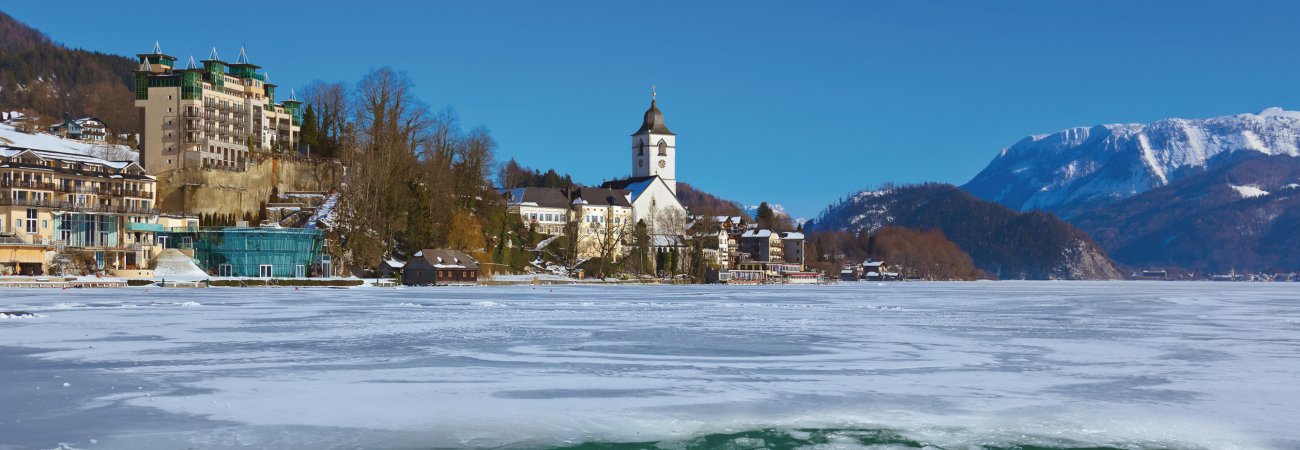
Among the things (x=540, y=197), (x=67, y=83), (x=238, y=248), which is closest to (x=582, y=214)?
(x=540, y=197)

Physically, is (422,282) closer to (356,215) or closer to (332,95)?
(356,215)

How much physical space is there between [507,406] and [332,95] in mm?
90162

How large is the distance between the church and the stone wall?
137 ft

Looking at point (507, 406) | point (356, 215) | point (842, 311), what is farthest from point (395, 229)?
point (507, 406)

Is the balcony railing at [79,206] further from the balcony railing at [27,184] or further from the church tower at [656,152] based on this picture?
the church tower at [656,152]

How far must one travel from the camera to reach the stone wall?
81.2m

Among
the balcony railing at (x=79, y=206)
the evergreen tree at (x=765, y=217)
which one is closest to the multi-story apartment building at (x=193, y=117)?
the balcony railing at (x=79, y=206)

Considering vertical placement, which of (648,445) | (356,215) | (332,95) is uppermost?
(332,95)

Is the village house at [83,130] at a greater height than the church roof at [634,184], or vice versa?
the village house at [83,130]

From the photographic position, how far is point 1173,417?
523 inches

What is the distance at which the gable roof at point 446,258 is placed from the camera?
76125 millimetres

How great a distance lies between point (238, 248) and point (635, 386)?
219 feet

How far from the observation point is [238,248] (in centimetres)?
7631

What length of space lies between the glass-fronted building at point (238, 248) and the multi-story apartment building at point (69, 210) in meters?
2.62
